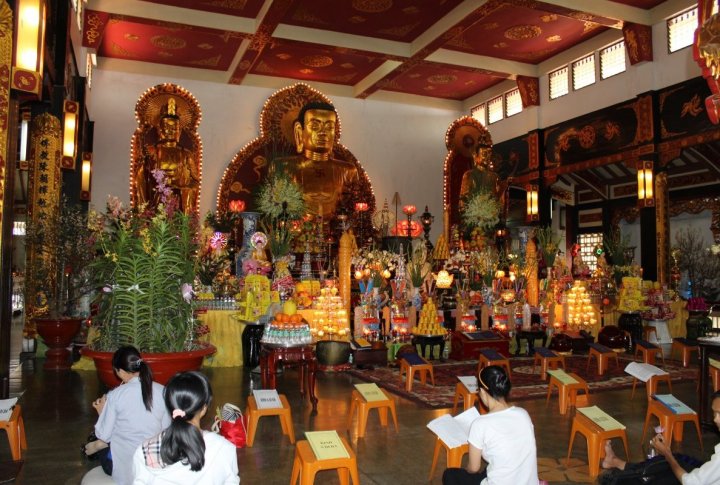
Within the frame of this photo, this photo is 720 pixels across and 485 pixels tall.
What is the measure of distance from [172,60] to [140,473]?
1193 cm

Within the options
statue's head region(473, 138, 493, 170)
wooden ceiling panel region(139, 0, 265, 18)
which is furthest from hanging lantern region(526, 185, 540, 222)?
wooden ceiling panel region(139, 0, 265, 18)

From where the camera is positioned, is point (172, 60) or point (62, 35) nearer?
point (62, 35)

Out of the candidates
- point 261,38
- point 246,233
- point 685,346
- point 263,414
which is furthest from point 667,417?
point 261,38

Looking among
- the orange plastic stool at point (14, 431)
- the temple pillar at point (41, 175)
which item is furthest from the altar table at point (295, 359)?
the temple pillar at point (41, 175)

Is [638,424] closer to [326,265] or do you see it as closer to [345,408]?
[345,408]

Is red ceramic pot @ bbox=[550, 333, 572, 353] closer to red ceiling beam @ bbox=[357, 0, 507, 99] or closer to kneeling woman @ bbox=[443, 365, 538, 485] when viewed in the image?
red ceiling beam @ bbox=[357, 0, 507, 99]

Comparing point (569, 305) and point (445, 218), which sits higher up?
point (445, 218)

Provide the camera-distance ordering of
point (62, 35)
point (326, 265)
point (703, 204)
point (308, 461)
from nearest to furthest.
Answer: point (308, 461), point (62, 35), point (326, 265), point (703, 204)

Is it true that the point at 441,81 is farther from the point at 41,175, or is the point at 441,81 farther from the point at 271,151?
the point at 41,175

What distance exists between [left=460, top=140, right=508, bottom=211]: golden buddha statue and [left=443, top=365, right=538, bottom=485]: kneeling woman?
11.6 metres

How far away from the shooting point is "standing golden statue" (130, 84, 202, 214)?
12.0 meters

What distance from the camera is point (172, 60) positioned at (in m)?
12.4

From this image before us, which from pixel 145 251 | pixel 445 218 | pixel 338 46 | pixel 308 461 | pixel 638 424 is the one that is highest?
pixel 338 46

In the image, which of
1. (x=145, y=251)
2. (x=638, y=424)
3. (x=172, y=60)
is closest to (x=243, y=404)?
(x=145, y=251)
